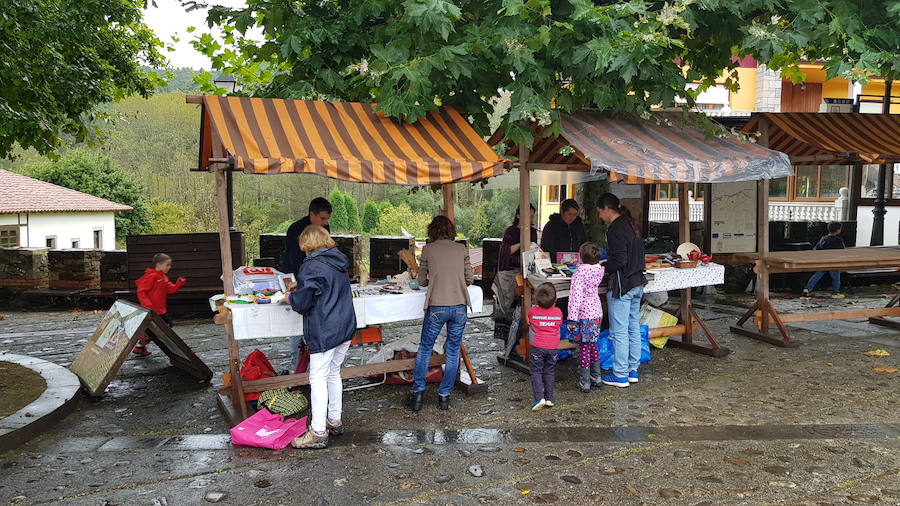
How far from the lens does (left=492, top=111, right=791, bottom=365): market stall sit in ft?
23.9

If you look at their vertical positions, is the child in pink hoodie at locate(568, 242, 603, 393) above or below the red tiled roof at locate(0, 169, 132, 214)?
below

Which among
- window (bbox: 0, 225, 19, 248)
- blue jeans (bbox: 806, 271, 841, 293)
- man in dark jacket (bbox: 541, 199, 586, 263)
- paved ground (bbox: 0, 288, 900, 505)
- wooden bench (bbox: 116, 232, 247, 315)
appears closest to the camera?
paved ground (bbox: 0, 288, 900, 505)

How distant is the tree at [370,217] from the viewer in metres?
46.4

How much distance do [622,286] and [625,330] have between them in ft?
1.62

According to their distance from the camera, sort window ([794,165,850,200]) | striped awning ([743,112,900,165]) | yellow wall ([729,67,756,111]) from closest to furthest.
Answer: striped awning ([743,112,900,165]), window ([794,165,850,200]), yellow wall ([729,67,756,111])

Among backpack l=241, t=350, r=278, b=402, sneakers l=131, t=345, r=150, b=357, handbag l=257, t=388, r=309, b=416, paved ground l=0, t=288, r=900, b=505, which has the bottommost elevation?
paved ground l=0, t=288, r=900, b=505

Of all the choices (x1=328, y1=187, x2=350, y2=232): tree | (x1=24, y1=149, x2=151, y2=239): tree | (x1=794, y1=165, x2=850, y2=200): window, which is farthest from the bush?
(x1=794, y1=165, x2=850, y2=200): window

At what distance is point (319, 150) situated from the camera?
6.32 metres

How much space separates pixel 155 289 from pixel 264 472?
3865mm

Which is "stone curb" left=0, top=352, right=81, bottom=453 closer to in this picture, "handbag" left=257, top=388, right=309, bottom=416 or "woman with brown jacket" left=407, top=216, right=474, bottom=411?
"handbag" left=257, top=388, right=309, bottom=416

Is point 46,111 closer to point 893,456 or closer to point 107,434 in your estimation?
point 107,434

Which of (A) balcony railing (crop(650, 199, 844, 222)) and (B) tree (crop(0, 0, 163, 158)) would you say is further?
(A) balcony railing (crop(650, 199, 844, 222))

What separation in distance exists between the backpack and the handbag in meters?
0.38

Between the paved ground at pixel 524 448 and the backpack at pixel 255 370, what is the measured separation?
37cm
